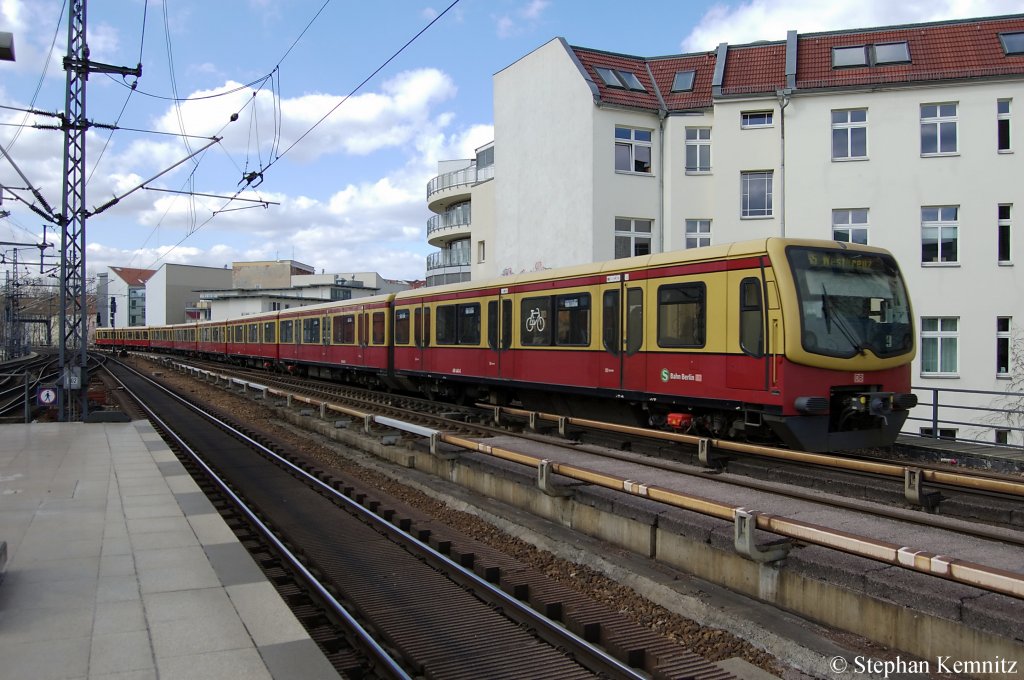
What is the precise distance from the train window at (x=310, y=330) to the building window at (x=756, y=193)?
16154 mm

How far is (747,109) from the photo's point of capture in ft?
72.8

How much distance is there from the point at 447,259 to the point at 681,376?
32.6m

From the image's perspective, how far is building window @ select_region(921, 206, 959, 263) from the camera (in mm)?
20250

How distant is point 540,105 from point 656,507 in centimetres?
2145

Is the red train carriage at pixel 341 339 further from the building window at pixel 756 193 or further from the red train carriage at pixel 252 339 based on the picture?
the building window at pixel 756 193

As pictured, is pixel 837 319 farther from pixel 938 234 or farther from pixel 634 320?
pixel 938 234

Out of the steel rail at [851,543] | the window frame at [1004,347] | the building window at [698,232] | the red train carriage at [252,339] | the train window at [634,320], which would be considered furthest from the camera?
the red train carriage at [252,339]

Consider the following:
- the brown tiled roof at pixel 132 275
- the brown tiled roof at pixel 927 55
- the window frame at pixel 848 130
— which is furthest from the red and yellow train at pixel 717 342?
the brown tiled roof at pixel 132 275

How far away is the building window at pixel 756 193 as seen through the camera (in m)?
22.2

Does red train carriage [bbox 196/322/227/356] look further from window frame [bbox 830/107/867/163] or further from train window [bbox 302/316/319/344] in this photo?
window frame [bbox 830/107/867/163]

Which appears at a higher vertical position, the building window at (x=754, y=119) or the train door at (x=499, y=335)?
the building window at (x=754, y=119)

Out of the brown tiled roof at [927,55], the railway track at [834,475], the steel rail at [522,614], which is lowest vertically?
the steel rail at [522,614]

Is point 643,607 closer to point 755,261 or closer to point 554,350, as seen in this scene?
point 755,261

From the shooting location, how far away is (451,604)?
5.78 metres
